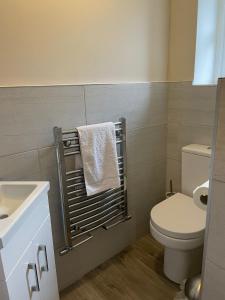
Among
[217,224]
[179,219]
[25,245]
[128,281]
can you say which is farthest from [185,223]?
[25,245]

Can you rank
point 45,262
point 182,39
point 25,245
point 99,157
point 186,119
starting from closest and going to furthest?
point 25,245 → point 45,262 → point 99,157 → point 182,39 → point 186,119

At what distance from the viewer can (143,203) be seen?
2051mm

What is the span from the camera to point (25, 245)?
0.93m

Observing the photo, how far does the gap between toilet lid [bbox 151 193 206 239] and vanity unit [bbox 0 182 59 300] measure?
0.70 metres

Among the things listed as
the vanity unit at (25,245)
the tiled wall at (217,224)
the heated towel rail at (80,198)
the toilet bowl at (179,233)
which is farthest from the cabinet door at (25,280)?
the toilet bowl at (179,233)

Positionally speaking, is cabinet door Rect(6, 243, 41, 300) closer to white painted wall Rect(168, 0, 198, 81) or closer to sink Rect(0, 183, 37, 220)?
sink Rect(0, 183, 37, 220)

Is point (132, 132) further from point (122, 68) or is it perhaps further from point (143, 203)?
point (143, 203)

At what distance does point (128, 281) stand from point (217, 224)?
3.90 feet

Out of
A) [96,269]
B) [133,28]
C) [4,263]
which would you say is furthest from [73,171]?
[133,28]

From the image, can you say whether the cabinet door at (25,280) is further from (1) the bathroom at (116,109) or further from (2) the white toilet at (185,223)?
(2) the white toilet at (185,223)

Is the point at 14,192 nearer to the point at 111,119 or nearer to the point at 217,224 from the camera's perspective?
the point at 111,119

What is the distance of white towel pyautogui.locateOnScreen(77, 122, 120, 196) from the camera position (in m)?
1.44

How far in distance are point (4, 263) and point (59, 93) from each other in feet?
3.01

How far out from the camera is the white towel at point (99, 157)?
144cm
